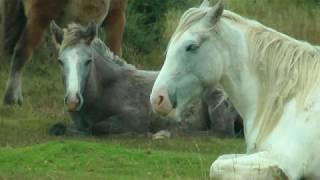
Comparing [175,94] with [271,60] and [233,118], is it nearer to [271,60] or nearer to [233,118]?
[271,60]

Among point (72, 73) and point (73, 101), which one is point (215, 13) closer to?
point (73, 101)

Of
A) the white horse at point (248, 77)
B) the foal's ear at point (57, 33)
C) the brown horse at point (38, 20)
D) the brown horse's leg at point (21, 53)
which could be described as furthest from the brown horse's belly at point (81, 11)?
the white horse at point (248, 77)

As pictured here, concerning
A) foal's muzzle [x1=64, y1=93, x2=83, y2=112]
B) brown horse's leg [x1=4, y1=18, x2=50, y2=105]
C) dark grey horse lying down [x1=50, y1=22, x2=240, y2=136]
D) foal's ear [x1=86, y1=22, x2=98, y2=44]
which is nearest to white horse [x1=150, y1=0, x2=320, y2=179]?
foal's muzzle [x1=64, y1=93, x2=83, y2=112]

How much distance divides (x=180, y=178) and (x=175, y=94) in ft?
6.10

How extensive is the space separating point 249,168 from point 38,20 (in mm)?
8947

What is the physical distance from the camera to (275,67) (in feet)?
24.8

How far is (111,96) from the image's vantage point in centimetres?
1329

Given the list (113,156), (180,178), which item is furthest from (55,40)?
(180,178)

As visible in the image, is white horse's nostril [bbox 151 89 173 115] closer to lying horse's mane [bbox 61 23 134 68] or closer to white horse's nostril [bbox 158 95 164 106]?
white horse's nostril [bbox 158 95 164 106]

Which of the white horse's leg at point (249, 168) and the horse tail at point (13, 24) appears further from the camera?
the horse tail at point (13, 24)

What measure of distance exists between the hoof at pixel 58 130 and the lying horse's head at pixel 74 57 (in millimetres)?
458

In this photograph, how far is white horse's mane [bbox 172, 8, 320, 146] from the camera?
743cm

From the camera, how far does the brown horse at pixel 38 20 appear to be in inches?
611

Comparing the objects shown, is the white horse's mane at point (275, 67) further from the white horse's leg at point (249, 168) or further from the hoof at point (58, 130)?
the hoof at point (58, 130)
